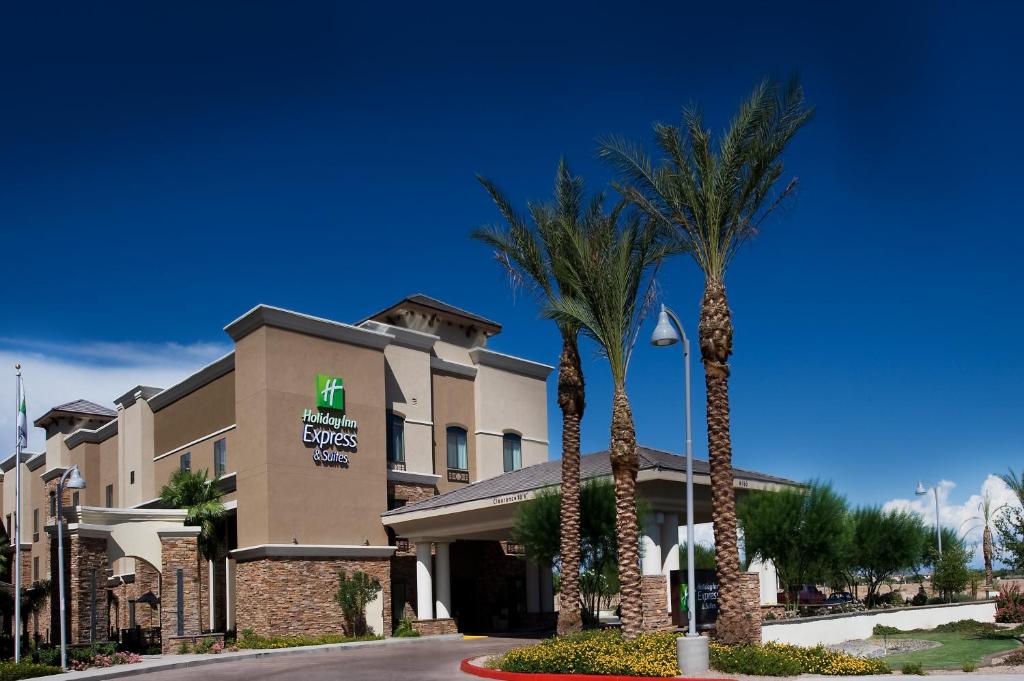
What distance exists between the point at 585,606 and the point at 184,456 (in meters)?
22.4

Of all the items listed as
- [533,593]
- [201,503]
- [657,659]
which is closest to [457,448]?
[533,593]

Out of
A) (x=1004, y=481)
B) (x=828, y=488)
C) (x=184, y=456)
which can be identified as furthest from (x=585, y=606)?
(x=184, y=456)

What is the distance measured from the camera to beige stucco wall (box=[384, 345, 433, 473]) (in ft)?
149

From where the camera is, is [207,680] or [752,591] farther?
[752,591]

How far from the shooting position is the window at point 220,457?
42.6 m

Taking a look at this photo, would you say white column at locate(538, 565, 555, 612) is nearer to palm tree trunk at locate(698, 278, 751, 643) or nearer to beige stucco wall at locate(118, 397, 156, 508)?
beige stucco wall at locate(118, 397, 156, 508)

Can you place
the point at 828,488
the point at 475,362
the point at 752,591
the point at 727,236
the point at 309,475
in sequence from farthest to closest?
the point at 475,362, the point at 309,475, the point at 828,488, the point at 752,591, the point at 727,236

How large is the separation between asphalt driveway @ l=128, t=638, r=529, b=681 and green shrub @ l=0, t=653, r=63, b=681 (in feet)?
10.3

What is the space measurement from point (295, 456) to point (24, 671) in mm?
13536

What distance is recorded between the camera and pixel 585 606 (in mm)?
33094

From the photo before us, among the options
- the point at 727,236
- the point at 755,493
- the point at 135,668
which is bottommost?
the point at 135,668

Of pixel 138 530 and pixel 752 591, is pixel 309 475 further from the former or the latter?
pixel 752 591

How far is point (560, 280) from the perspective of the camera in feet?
90.0

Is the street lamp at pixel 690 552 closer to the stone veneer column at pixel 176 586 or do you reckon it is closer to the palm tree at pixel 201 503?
the stone veneer column at pixel 176 586
